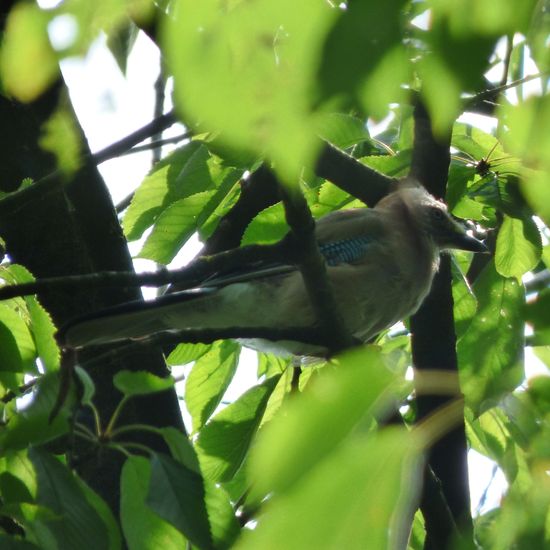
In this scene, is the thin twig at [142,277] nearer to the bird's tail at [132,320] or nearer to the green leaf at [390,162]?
the bird's tail at [132,320]

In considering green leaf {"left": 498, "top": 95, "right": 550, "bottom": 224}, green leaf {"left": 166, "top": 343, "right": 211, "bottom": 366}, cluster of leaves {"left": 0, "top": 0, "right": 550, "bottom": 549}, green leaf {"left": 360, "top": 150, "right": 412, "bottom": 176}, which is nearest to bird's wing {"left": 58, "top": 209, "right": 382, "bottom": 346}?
green leaf {"left": 166, "top": 343, "right": 211, "bottom": 366}

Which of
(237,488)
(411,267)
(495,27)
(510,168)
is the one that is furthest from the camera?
(411,267)

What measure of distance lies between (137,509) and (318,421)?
4.50 ft

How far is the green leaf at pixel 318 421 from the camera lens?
1.00 metres

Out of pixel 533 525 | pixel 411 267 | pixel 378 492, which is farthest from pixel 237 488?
pixel 378 492

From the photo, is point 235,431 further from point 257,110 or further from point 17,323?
point 257,110

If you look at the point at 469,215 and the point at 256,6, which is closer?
the point at 256,6

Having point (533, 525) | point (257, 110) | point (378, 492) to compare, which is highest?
point (257, 110)

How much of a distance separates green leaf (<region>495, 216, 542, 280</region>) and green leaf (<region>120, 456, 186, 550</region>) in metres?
2.04

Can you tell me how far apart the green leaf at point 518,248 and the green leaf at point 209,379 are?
1310 mm

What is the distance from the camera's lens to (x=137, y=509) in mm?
2289

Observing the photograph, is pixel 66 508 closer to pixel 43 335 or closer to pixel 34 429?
pixel 34 429

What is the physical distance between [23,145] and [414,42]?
3602 mm

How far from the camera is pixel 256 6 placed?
40.2 inches
